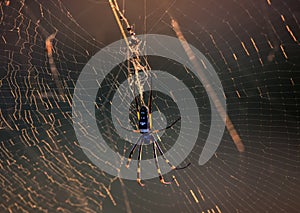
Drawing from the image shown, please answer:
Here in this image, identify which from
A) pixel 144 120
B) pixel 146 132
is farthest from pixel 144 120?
pixel 146 132

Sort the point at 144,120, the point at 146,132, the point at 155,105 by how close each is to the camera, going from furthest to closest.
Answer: the point at 155,105, the point at 146,132, the point at 144,120

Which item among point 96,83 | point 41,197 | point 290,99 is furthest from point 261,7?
point 41,197

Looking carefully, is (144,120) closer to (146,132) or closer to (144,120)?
(144,120)

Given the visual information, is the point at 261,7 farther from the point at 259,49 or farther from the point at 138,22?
the point at 138,22

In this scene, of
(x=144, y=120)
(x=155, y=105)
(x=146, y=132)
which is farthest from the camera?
(x=155, y=105)

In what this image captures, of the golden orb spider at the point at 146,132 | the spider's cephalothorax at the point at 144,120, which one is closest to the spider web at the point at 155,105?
the golden orb spider at the point at 146,132
